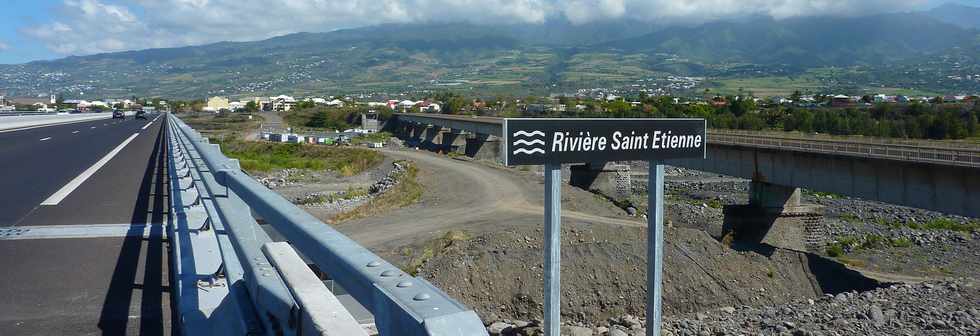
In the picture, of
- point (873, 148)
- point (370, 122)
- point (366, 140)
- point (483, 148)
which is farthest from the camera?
point (370, 122)

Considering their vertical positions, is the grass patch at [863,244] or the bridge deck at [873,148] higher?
the bridge deck at [873,148]

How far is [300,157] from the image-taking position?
197 ft

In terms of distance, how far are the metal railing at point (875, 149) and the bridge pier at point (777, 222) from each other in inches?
94.4

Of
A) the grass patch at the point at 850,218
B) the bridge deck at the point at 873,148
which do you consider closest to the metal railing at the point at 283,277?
the bridge deck at the point at 873,148

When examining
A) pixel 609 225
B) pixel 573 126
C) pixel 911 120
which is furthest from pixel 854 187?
pixel 911 120

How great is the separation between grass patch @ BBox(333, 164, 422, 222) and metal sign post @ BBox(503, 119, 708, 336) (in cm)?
2157

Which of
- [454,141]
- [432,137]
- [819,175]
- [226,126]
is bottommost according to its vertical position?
[454,141]

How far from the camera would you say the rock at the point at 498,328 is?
1439cm

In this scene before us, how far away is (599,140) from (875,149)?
85.0ft

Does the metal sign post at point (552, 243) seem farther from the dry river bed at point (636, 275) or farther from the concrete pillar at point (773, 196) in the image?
the concrete pillar at point (773, 196)

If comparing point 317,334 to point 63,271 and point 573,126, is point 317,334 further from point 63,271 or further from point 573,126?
point 63,271

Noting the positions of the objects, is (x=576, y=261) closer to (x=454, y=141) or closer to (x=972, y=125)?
(x=972, y=125)

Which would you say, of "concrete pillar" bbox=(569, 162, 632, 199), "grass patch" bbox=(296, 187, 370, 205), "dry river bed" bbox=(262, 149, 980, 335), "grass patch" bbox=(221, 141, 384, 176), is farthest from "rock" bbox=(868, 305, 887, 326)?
"grass patch" bbox=(221, 141, 384, 176)

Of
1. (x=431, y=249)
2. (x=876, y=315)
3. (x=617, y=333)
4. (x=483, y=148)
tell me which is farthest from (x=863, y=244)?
(x=483, y=148)
